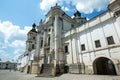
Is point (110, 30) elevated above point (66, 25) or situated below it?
below

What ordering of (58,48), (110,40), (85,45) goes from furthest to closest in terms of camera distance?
1. (58,48)
2. (85,45)
3. (110,40)

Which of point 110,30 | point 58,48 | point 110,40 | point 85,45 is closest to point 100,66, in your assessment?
point 85,45

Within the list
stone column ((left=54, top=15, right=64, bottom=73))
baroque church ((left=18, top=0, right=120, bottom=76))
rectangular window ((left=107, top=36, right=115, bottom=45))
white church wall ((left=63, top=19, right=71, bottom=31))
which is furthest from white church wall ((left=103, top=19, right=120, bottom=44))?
white church wall ((left=63, top=19, right=71, bottom=31))

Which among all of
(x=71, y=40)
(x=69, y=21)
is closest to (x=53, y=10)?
(x=69, y=21)

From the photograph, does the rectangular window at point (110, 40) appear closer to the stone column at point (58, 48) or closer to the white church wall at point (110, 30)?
the white church wall at point (110, 30)

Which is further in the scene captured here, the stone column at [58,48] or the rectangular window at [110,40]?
Answer: the stone column at [58,48]

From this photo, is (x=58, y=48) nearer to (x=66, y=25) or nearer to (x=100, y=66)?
(x=66, y=25)

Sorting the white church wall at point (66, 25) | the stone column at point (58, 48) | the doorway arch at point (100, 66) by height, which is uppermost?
the white church wall at point (66, 25)

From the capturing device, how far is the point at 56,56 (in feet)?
72.7

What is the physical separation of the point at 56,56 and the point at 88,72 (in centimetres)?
833

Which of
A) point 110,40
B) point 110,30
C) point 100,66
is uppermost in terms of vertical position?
Answer: point 110,30

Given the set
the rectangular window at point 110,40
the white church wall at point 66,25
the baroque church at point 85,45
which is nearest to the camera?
the baroque church at point 85,45

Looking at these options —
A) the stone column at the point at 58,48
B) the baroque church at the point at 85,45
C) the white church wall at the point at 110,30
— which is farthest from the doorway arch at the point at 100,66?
the stone column at the point at 58,48

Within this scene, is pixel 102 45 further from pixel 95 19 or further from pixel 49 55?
pixel 49 55
